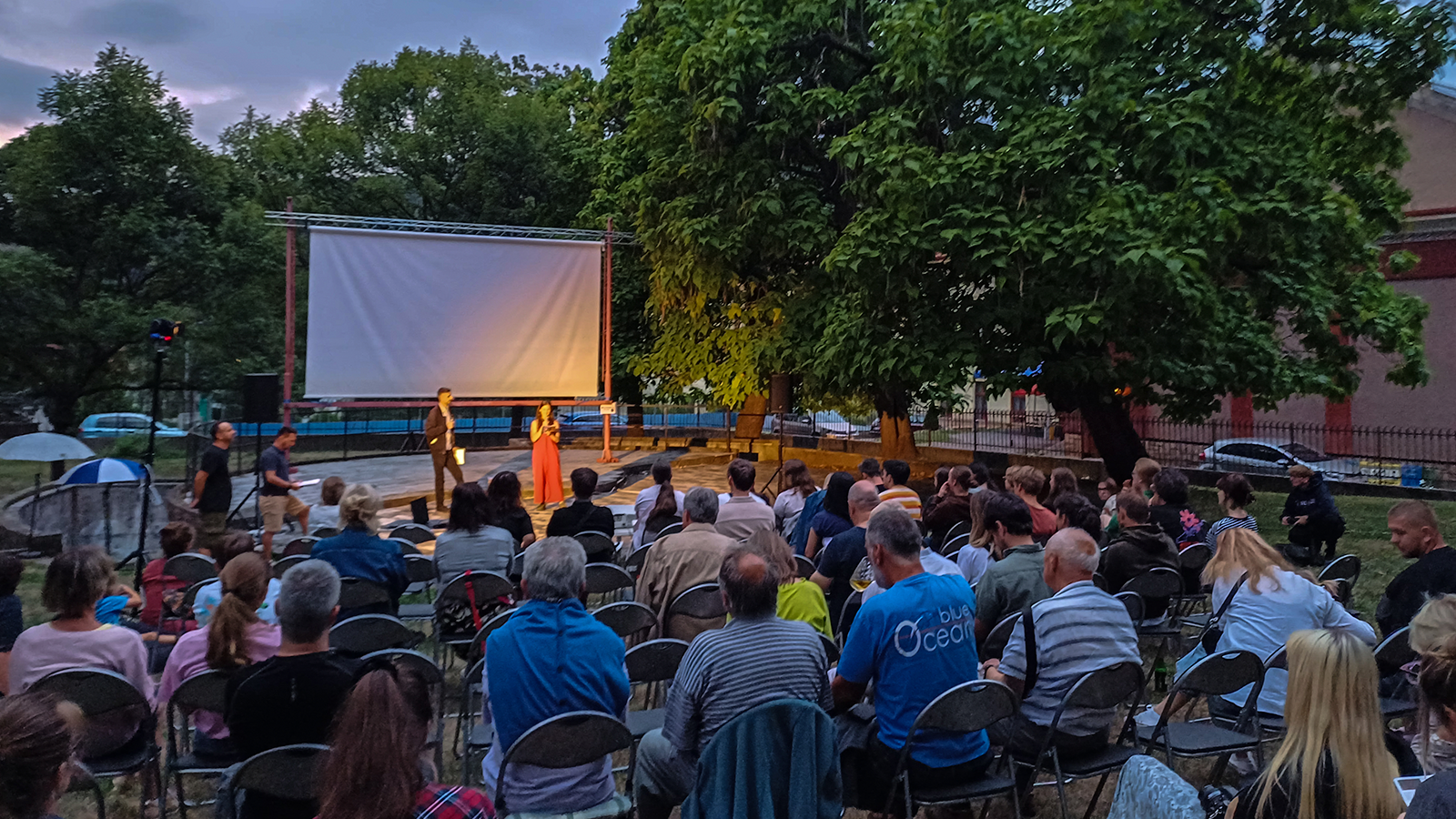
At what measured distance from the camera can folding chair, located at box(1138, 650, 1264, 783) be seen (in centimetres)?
363

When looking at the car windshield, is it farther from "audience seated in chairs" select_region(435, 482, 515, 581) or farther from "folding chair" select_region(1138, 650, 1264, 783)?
"audience seated in chairs" select_region(435, 482, 515, 581)

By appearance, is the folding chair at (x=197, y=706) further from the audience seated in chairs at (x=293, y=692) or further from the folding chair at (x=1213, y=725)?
the folding chair at (x=1213, y=725)

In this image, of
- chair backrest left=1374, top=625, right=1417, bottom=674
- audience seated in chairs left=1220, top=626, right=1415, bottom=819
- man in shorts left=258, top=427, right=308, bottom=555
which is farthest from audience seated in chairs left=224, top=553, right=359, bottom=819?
man in shorts left=258, top=427, right=308, bottom=555

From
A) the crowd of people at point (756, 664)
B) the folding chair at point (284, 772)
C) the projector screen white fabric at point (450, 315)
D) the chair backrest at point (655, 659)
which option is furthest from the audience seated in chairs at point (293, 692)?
the projector screen white fabric at point (450, 315)

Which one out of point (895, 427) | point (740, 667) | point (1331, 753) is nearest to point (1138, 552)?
point (740, 667)

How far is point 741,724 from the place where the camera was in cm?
266

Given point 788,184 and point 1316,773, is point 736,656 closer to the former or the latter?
point 1316,773

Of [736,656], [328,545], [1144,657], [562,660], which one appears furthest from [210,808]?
[1144,657]

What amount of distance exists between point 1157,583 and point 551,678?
383 cm

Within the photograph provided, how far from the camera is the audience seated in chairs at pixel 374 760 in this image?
193 centimetres

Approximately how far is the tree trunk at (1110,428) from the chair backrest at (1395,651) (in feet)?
31.8

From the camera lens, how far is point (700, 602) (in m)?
4.76

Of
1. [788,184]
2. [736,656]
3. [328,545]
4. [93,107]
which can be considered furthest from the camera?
[93,107]

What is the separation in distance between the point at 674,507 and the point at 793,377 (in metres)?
16.5
